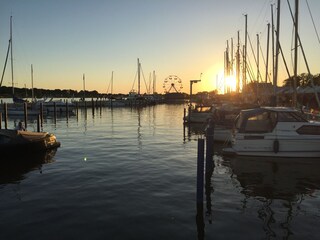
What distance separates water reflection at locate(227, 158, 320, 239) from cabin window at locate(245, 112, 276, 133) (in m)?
1.67

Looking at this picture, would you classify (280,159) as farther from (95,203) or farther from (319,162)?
(95,203)

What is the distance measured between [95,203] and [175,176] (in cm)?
466

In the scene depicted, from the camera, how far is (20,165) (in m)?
17.6

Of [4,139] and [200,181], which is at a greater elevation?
[4,139]

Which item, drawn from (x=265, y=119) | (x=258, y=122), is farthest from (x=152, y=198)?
(x=265, y=119)

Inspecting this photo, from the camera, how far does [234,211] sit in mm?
10555

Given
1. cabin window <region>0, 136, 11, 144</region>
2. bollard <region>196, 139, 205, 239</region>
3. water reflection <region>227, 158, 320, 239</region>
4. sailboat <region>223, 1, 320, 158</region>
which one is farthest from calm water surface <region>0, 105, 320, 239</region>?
cabin window <region>0, 136, 11, 144</region>

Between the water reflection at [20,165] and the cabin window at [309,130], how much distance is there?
13.8m

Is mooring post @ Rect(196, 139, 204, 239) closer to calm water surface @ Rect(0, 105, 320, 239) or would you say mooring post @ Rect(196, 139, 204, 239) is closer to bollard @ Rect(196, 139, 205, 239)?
bollard @ Rect(196, 139, 205, 239)

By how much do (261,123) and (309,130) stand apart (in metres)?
2.52

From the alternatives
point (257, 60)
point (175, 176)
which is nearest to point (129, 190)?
point (175, 176)

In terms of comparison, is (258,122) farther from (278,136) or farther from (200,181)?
(200,181)

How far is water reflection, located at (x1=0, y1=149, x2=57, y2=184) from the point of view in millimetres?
15070

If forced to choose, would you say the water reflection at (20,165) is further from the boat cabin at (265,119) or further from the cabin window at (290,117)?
the cabin window at (290,117)
